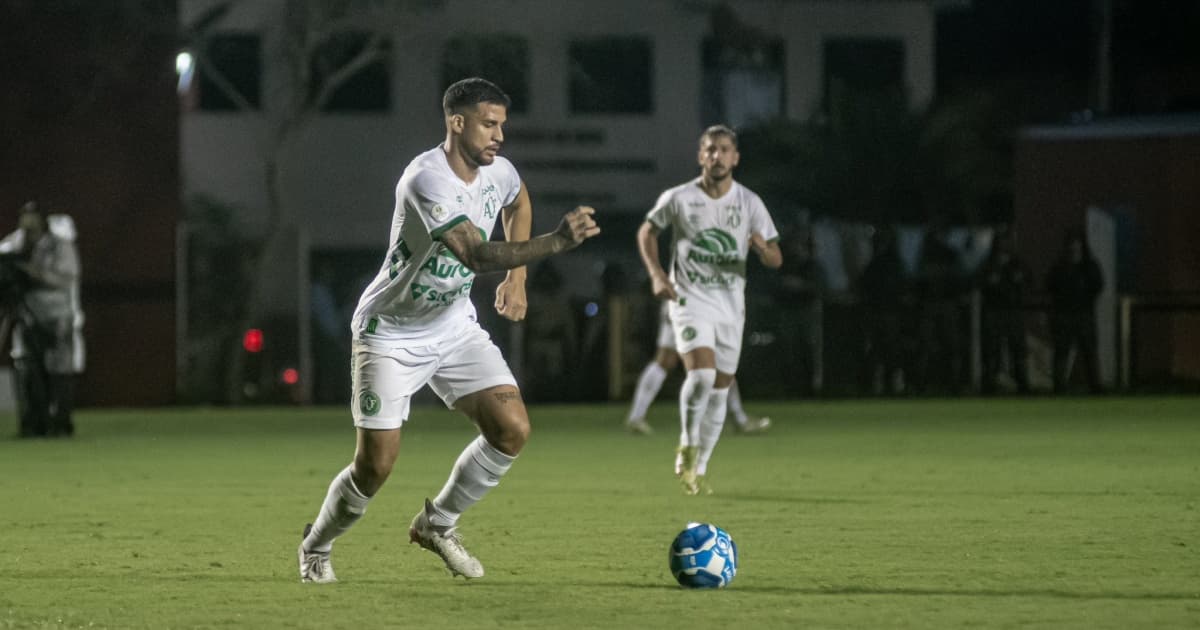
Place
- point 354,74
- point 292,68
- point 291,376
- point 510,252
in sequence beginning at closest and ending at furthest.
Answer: point 510,252 < point 291,376 < point 292,68 < point 354,74

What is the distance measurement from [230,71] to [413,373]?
30.4m

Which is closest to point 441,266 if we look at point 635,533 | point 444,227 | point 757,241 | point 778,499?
point 444,227

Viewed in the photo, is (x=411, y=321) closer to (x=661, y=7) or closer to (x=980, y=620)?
(x=980, y=620)

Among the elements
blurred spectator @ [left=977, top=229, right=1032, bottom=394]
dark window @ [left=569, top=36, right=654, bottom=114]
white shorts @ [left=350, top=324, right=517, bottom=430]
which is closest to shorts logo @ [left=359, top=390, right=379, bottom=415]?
white shorts @ [left=350, top=324, right=517, bottom=430]

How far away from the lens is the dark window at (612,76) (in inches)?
1586

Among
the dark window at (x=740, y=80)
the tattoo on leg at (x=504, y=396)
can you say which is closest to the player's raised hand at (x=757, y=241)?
the tattoo on leg at (x=504, y=396)

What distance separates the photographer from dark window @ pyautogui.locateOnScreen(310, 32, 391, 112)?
117 feet

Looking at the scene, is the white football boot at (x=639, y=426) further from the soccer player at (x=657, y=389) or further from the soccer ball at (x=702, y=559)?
the soccer ball at (x=702, y=559)

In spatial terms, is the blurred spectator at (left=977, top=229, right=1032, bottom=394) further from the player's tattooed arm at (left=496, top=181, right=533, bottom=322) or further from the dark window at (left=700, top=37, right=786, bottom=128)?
the player's tattooed arm at (left=496, top=181, right=533, bottom=322)

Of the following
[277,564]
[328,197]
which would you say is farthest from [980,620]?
[328,197]

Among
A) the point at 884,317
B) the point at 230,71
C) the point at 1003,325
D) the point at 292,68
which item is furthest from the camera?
the point at 230,71

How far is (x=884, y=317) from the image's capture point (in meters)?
28.0

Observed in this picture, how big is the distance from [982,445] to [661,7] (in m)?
23.6

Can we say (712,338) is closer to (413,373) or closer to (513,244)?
(413,373)
